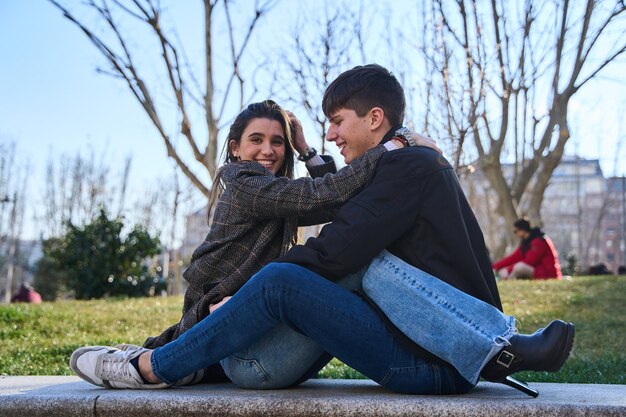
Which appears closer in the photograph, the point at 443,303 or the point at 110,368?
the point at 443,303

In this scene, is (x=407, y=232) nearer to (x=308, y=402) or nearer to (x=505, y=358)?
(x=505, y=358)

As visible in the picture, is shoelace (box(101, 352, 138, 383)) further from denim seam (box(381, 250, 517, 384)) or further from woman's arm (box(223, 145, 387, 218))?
denim seam (box(381, 250, 517, 384))

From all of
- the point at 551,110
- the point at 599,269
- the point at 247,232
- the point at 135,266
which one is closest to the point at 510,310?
the point at 247,232

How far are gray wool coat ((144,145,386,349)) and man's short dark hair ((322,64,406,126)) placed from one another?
30 centimetres

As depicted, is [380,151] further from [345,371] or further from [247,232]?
[345,371]

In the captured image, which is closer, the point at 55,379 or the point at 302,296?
the point at 302,296

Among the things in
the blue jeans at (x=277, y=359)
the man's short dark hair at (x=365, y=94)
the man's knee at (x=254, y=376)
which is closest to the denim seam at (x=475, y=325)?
the blue jeans at (x=277, y=359)

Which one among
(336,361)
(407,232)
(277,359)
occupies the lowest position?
(336,361)

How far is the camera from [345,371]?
508 cm

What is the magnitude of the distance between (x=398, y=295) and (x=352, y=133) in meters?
0.80

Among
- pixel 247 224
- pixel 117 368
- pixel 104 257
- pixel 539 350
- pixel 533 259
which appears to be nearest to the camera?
pixel 539 350

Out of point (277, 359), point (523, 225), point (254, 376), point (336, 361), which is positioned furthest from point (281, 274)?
point (523, 225)

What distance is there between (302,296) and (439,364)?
555mm

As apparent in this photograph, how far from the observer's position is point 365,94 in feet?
9.73
